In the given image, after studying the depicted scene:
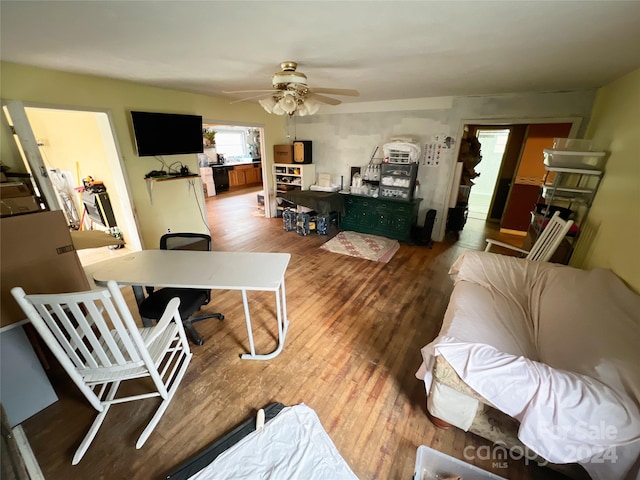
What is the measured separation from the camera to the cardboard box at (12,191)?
1789 mm

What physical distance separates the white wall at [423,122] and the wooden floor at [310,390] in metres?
1.93

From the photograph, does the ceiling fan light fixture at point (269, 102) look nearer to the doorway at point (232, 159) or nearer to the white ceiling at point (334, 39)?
the white ceiling at point (334, 39)

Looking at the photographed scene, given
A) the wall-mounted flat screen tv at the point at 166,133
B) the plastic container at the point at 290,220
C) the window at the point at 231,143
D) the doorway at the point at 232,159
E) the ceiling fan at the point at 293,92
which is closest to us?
the ceiling fan at the point at 293,92

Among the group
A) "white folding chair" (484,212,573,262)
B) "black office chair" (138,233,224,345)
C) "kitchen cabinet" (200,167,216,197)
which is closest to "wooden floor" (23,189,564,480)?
"black office chair" (138,233,224,345)

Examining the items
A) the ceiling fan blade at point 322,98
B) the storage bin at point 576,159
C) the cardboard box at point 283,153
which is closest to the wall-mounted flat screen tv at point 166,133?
the cardboard box at point 283,153

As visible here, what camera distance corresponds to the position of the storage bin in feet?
7.47

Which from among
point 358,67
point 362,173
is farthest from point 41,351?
point 362,173

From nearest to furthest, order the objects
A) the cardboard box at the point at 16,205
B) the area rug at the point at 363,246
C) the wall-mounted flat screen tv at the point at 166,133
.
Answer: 1. the cardboard box at the point at 16,205
2. the wall-mounted flat screen tv at the point at 166,133
3. the area rug at the point at 363,246

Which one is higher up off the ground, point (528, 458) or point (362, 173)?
point (362, 173)

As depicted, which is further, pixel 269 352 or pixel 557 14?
pixel 269 352

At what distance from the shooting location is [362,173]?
15.2 ft

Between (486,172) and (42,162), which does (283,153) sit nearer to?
(42,162)

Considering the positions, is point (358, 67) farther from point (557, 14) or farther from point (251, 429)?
point (251, 429)

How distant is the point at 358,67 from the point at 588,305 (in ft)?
7.98
